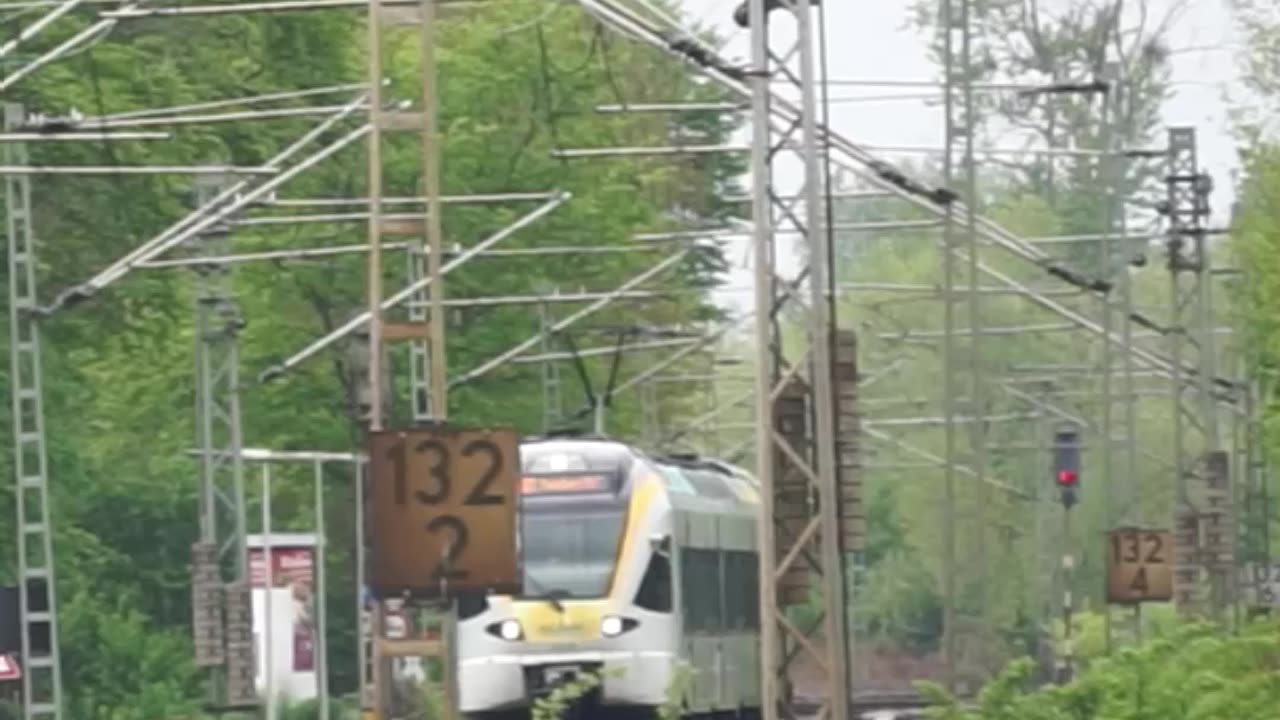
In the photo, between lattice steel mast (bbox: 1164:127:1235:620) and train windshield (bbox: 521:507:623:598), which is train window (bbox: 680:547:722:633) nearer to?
train windshield (bbox: 521:507:623:598)

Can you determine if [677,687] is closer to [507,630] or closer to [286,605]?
[507,630]

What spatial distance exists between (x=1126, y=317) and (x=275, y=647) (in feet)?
37.2

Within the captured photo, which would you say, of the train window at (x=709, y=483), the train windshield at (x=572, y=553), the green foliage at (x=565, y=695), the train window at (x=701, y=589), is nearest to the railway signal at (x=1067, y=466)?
the train window at (x=709, y=483)

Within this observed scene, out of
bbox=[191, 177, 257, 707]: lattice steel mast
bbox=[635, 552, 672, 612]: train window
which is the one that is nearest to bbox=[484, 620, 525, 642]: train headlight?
bbox=[635, 552, 672, 612]: train window

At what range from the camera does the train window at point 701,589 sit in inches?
1539

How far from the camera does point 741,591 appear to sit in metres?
42.8

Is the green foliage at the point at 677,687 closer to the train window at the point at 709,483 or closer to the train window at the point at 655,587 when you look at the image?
the train window at the point at 655,587

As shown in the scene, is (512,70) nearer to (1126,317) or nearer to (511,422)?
(511,422)

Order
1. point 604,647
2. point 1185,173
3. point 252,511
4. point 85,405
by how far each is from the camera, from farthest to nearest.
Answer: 1. point 252,511
2. point 85,405
3. point 1185,173
4. point 604,647

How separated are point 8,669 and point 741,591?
29.4 feet

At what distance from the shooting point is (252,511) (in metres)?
63.2

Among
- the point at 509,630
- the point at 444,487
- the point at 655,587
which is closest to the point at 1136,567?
the point at 655,587

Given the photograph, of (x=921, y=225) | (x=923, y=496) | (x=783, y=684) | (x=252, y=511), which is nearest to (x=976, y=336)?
(x=921, y=225)

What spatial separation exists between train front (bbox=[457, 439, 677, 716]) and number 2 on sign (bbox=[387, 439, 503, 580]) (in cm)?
1619
